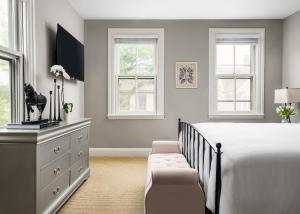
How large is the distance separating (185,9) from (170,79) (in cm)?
124

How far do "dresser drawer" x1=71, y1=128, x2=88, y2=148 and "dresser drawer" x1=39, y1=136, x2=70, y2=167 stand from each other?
0.17 m

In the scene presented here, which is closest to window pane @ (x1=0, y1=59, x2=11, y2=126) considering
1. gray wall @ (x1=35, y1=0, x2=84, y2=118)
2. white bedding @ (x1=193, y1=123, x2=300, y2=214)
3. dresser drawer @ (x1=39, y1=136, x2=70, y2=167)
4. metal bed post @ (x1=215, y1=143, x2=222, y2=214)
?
gray wall @ (x1=35, y1=0, x2=84, y2=118)

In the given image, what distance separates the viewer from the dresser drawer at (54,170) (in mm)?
2127

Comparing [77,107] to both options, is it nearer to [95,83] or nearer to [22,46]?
[95,83]

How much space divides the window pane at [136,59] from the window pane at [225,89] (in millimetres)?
1301

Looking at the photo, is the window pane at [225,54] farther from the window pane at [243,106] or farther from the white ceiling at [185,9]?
the window pane at [243,106]

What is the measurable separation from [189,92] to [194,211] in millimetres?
3134

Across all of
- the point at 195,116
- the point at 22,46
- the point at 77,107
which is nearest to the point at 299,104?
the point at 195,116

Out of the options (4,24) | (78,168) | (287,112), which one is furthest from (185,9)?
(78,168)

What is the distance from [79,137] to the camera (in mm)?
3162

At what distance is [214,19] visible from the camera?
4.87 meters

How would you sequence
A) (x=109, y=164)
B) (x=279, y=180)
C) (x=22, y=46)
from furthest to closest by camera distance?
(x=109, y=164) → (x=22, y=46) → (x=279, y=180)

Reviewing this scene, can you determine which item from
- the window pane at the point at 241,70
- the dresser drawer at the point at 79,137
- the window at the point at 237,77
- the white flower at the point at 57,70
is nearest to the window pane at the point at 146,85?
the window at the point at 237,77

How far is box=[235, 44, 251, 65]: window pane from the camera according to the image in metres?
5.02
